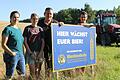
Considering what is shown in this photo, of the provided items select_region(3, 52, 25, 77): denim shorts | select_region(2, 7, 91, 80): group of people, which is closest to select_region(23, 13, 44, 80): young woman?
→ select_region(2, 7, 91, 80): group of people

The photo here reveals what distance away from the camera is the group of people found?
743 cm

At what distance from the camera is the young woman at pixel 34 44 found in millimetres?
8008

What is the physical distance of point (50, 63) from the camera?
8.44 meters

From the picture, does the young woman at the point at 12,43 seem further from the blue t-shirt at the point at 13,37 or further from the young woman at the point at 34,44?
the young woman at the point at 34,44

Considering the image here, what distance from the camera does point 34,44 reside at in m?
8.10

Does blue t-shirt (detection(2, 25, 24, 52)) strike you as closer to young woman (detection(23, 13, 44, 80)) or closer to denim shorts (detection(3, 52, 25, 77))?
denim shorts (detection(3, 52, 25, 77))

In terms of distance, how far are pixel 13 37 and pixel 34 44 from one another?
0.79 meters

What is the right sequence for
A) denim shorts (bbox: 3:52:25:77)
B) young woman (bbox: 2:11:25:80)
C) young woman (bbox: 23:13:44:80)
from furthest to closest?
1. young woman (bbox: 23:13:44:80)
2. denim shorts (bbox: 3:52:25:77)
3. young woman (bbox: 2:11:25:80)

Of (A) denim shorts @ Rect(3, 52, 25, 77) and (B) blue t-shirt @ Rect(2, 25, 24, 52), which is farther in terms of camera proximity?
(A) denim shorts @ Rect(3, 52, 25, 77)

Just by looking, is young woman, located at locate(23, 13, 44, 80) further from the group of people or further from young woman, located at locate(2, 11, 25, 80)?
young woman, located at locate(2, 11, 25, 80)

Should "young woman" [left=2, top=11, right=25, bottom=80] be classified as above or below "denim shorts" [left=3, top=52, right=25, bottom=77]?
above

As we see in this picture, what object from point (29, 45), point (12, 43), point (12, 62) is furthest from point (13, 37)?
point (29, 45)

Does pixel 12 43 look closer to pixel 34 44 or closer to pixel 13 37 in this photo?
pixel 13 37

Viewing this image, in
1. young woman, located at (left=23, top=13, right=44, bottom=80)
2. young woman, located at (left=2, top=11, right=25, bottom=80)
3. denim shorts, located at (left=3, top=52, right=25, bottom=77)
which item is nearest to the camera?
young woman, located at (left=2, top=11, right=25, bottom=80)
